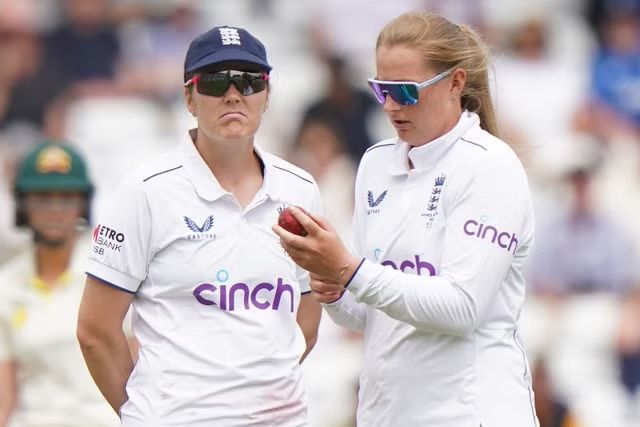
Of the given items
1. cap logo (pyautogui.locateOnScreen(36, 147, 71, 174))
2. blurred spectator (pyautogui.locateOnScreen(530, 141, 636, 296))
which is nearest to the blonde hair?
cap logo (pyautogui.locateOnScreen(36, 147, 71, 174))

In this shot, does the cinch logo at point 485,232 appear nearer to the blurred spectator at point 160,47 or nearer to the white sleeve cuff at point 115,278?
the white sleeve cuff at point 115,278

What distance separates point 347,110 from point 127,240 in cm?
589

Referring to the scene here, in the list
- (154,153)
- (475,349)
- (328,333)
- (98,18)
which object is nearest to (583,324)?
(328,333)

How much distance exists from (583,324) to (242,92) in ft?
18.8

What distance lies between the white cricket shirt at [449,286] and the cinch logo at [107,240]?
2.30 feet

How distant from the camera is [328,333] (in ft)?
28.7

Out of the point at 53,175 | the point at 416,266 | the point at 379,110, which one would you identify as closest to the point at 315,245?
the point at 416,266

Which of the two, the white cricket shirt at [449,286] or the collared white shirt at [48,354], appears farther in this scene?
the collared white shirt at [48,354]

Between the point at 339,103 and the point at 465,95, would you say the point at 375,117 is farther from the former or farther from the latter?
the point at 465,95

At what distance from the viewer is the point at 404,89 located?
3.82 metres

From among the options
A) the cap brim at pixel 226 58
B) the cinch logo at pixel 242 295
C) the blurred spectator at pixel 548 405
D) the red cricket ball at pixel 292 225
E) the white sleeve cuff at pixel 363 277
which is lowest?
the blurred spectator at pixel 548 405

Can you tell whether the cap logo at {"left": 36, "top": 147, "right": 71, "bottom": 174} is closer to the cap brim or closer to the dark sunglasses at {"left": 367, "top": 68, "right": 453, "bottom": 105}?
the cap brim

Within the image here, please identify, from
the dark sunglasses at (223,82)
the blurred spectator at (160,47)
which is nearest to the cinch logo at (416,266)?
the dark sunglasses at (223,82)

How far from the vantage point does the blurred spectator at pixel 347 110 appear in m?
9.66
